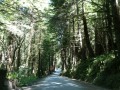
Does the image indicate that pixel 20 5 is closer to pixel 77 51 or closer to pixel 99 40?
pixel 99 40

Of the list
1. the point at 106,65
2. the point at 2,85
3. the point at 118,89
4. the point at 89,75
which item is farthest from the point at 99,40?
the point at 2,85

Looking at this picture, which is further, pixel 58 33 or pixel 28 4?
pixel 58 33

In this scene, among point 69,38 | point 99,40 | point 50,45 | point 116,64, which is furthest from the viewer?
point 50,45

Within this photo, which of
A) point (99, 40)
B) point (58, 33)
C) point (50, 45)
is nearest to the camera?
point (99, 40)

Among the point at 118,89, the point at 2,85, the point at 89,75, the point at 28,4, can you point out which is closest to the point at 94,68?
the point at 89,75

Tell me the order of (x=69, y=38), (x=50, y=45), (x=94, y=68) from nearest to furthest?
(x=94, y=68) < (x=69, y=38) < (x=50, y=45)

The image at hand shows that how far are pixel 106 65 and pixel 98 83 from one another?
167 centimetres

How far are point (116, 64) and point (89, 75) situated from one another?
22.5ft

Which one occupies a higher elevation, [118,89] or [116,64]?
[116,64]

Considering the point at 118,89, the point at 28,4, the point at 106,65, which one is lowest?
the point at 118,89

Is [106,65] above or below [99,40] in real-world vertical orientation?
below

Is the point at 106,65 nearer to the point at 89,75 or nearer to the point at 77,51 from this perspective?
the point at 89,75

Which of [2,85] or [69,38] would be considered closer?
[2,85]

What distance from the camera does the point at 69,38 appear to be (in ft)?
168
